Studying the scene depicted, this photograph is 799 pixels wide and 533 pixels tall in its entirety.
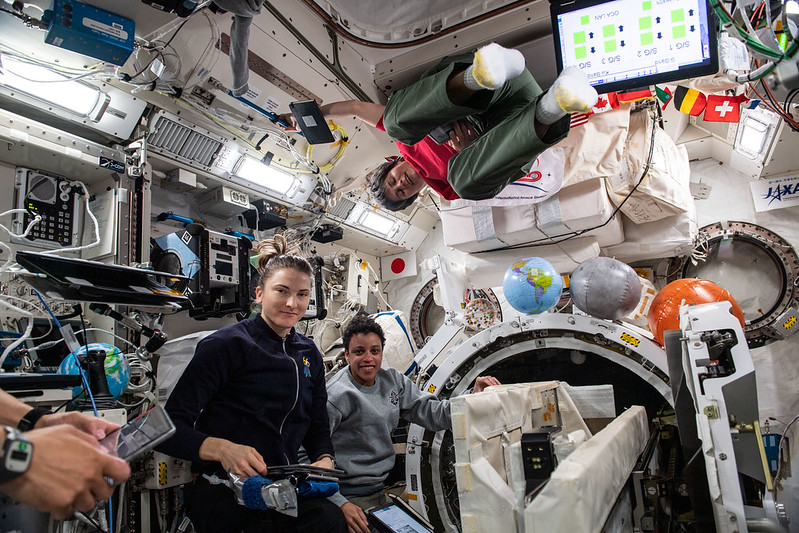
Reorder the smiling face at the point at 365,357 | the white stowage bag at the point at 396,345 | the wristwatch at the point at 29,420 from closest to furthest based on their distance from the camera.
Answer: the wristwatch at the point at 29,420 → the smiling face at the point at 365,357 → the white stowage bag at the point at 396,345

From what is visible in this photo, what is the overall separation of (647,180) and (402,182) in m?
1.81

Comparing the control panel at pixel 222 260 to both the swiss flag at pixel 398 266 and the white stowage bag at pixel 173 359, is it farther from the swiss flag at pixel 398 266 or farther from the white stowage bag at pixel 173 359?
the swiss flag at pixel 398 266

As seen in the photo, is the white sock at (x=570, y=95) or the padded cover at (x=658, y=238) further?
the padded cover at (x=658, y=238)

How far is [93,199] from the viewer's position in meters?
3.16

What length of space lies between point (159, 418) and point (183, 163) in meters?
2.50

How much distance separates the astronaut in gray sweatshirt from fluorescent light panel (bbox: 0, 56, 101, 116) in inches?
86.5

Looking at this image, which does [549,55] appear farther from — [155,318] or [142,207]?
[155,318]

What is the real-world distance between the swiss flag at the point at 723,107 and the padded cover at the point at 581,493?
2650 mm

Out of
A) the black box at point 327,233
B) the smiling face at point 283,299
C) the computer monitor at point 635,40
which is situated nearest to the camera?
the computer monitor at point 635,40

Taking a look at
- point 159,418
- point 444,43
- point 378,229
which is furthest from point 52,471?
point 378,229

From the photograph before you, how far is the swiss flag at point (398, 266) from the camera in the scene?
257 inches

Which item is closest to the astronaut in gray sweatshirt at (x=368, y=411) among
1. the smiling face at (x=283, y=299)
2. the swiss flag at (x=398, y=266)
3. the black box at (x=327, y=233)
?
the smiling face at (x=283, y=299)

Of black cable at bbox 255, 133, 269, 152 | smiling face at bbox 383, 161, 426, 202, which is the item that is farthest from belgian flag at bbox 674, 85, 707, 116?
black cable at bbox 255, 133, 269, 152

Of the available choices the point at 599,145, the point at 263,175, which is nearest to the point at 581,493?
the point at 599,145
